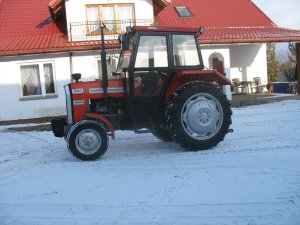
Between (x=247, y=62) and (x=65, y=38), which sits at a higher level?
(x=65, y=38)

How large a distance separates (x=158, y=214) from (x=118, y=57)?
164 inches

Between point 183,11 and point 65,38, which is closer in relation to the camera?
point 65,38

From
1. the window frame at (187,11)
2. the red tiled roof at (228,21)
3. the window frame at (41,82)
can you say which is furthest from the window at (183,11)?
the window frame at (41,82)

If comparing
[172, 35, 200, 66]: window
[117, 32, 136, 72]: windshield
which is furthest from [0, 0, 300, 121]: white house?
[172, 35, 200, 66]: window

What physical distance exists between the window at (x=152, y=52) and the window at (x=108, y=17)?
1003 centimetres

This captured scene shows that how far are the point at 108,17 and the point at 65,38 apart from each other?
1.96m

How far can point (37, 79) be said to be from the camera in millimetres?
16297

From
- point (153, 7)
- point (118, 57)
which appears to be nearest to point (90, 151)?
point (118, 57)

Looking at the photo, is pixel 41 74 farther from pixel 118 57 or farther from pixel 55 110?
pixel 118 57

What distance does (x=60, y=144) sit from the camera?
9125 millimetres

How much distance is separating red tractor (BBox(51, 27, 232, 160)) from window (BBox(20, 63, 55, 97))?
30.2ft

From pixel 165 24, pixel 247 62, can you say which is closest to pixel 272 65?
pixel 247 62

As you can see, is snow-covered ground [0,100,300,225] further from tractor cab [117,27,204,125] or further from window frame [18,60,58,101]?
window frame [18,60,58,101]

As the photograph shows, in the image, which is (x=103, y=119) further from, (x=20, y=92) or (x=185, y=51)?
(x=20, y=92)
